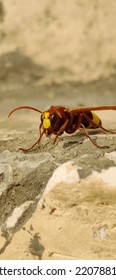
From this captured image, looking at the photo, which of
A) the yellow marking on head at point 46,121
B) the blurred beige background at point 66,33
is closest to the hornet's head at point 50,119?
the yellow marking on head at point 46,121

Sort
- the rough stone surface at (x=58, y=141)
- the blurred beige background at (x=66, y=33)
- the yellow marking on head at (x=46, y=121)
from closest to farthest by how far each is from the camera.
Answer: the rough stone surface at (x=58, y=141)
the yellow marking on head at (x=46, y=121)
the blurred beige background at (x=66, y=33)

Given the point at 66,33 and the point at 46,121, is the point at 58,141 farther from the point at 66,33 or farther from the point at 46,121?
the point at 66,33

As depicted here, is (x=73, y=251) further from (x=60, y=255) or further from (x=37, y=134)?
(x=37, y=134)

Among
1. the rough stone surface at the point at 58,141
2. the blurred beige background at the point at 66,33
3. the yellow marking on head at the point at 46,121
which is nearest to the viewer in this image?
the rough stone surface at the point at 58,141

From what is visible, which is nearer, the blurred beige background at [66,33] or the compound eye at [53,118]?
the compound eye at [53,118]

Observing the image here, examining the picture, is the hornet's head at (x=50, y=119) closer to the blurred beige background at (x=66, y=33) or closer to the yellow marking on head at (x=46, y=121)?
the yellow marking on head at (x=46, y=121)

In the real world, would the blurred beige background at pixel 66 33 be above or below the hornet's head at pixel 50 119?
above

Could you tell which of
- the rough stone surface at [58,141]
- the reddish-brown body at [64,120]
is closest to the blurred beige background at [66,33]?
the rough stone surface at [58,141]
